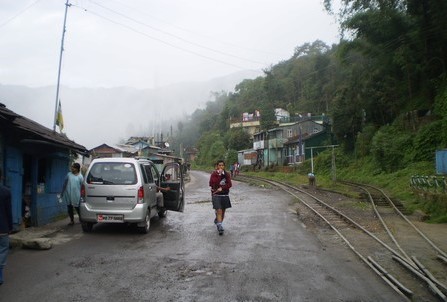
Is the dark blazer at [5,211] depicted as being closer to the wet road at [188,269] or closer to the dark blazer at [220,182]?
the wet road at [188,269]

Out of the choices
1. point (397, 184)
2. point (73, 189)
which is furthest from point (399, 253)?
point (397, 184)

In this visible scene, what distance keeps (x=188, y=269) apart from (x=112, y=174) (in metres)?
4.32

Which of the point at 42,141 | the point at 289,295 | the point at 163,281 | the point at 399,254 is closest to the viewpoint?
the point at 289,295

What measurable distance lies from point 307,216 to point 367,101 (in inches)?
1207

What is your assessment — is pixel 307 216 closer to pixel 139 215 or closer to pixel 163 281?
pixel 139 215

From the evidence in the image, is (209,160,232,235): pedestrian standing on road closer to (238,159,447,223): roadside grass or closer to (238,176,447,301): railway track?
(238,176,447,301): railway track

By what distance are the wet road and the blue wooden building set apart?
1599mm

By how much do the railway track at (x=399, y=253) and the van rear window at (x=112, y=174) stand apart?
5246mm

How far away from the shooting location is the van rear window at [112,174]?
1034 cm

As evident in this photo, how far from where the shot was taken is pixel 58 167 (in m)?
14.0

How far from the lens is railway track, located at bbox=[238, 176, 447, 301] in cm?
599

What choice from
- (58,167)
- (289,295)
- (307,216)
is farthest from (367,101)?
(289,295)

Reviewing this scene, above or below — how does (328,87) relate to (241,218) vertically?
above

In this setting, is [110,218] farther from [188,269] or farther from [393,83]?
[393,83]
